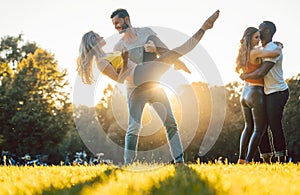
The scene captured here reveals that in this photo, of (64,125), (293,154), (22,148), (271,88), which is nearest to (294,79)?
(293,154)

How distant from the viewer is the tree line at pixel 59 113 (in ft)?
97.5

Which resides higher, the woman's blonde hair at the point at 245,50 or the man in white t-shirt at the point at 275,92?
the woman's blonde hair at the point at 245,50

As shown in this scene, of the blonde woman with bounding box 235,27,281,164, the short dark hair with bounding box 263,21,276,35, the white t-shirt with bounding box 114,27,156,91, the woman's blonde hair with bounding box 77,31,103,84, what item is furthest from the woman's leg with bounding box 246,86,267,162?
the woman's blonde hair with bounding box 77,31,103,84

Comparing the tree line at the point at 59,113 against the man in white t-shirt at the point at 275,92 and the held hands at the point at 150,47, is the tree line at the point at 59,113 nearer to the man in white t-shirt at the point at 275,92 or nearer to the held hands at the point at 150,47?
the man in white t-shirt at the point at 275,92

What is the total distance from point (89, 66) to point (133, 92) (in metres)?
0.72

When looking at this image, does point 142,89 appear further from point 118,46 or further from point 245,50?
point 245,50

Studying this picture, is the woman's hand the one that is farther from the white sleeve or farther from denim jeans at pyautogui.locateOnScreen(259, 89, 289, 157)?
denim jeans at pyautogui.locateOnScreen(259, 89, 289, 157)

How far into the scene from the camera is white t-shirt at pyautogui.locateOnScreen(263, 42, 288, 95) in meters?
5.84

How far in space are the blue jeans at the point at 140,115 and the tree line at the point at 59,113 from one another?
1793 centimetres

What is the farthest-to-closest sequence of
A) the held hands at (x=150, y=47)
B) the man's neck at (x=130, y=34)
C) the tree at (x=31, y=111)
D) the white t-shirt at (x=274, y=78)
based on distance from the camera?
the tree at (x=31, y=111)
the white t-shirt at (x=274, y=78)
the man's neck at (x=130, y=34)
the held hands at (x=150, y=47)

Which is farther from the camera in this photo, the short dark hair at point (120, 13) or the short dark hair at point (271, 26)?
the short dark hair at point (271, 26)

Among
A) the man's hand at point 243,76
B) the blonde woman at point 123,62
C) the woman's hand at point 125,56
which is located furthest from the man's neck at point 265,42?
the woman's hand at point 125,56

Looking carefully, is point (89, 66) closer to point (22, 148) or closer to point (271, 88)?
point (271, 88)

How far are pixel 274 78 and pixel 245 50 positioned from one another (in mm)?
574
